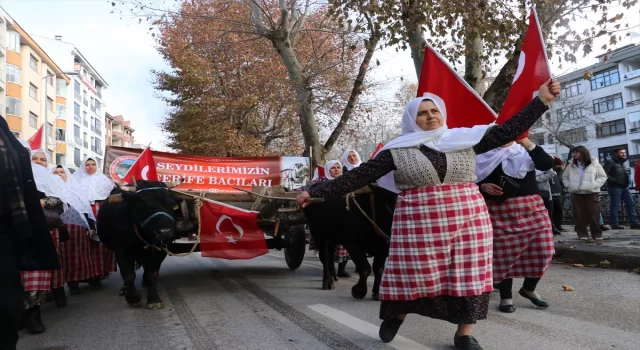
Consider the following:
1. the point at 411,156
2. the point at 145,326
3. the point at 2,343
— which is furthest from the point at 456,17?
the point at 2,343

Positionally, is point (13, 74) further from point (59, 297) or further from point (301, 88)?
point (59, 297)

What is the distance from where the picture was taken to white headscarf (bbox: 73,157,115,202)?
23.0 feet

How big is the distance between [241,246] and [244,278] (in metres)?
1.33

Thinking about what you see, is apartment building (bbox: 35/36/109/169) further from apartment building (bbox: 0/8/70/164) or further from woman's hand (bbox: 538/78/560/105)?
woman's hand (bbox: 538/78/560/105)

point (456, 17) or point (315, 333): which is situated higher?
point (456, 17)

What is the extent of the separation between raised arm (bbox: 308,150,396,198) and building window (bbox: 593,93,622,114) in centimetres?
4878

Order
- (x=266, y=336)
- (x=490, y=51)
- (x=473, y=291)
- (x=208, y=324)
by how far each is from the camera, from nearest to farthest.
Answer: (x=473, y=291) → (x=266, y=336) → (x=208, y=324) → (x=490, y=51)

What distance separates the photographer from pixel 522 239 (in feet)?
15.3

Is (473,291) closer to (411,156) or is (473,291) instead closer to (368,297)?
(411,156)

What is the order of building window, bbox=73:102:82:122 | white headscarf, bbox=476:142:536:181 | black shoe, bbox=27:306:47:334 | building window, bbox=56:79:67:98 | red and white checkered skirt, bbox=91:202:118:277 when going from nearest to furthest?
black shoe, bbox=27:306:47:334, white headscarf, bbox=476:142:536:181, red and white checkered skirt, bbox=91:202:118:277, building window, bbox=56:79:67:98, building window, bbox=73:102:82:122

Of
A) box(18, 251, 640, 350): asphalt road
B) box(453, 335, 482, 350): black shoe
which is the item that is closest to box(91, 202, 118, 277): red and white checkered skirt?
box(18, 251, 640, 350): asphalt road

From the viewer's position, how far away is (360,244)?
5.66m

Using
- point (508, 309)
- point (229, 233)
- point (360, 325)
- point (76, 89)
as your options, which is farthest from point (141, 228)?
point (76, 89)

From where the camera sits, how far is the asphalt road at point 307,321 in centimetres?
378
